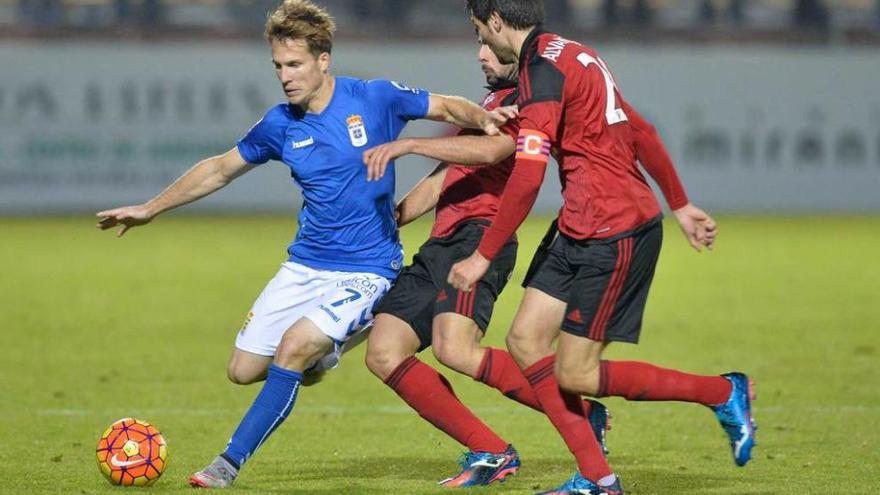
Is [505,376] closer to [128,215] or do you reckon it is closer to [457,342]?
[457,342]

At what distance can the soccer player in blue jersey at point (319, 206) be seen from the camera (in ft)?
21.9

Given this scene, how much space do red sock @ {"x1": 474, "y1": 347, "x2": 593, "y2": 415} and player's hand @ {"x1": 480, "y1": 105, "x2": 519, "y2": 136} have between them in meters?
0.97

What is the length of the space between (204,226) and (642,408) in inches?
638

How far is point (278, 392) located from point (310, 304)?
446 mm

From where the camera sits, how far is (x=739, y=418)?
6.26m

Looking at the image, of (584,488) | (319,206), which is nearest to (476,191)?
(319,206)

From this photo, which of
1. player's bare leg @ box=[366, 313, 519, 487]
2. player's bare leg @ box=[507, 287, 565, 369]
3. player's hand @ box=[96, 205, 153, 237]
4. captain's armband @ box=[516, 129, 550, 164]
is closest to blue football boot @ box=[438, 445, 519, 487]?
player's bare leg @ box=[366, 313, 519, 487]

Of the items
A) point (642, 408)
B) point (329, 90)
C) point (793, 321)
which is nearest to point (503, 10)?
point (329, 90)

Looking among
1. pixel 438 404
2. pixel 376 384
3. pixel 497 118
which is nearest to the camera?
pixel 497 118

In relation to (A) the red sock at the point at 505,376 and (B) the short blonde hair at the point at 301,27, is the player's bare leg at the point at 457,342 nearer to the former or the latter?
(A) the red sock at the point at 505,376

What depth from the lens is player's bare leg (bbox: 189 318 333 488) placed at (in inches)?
258

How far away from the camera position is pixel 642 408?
30.3 ft

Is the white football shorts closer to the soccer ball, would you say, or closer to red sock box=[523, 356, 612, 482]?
the soccer ball

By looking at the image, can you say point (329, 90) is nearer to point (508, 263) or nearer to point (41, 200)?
point (508, 263)
